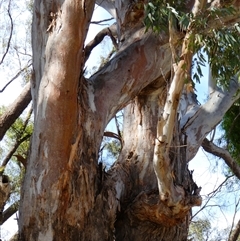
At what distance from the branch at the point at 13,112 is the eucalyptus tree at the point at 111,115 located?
5.34ft

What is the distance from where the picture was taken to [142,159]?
174 inches

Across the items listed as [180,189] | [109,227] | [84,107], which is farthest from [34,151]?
[180,189]

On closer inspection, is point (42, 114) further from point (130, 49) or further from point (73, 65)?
point (130, 49)

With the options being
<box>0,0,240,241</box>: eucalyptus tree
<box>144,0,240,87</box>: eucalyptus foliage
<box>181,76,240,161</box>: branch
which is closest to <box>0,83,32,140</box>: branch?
<box>0,0,240,241</box>: eucalyptus tree

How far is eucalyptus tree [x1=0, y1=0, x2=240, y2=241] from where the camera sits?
332 cm

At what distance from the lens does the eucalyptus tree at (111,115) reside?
3.32m

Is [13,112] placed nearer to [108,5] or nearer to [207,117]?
[108,5]

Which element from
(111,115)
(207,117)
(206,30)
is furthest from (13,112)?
(206,30)

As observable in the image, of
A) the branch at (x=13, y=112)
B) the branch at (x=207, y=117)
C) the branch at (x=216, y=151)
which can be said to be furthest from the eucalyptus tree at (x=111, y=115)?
the branch at (x=216, y=151)

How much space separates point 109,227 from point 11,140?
405cm

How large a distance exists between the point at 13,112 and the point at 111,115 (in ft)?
6.19

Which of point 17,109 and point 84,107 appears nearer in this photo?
point 84,107

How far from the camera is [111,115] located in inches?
157

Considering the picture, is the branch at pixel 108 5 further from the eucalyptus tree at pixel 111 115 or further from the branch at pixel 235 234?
the branch at pixel 235 234
